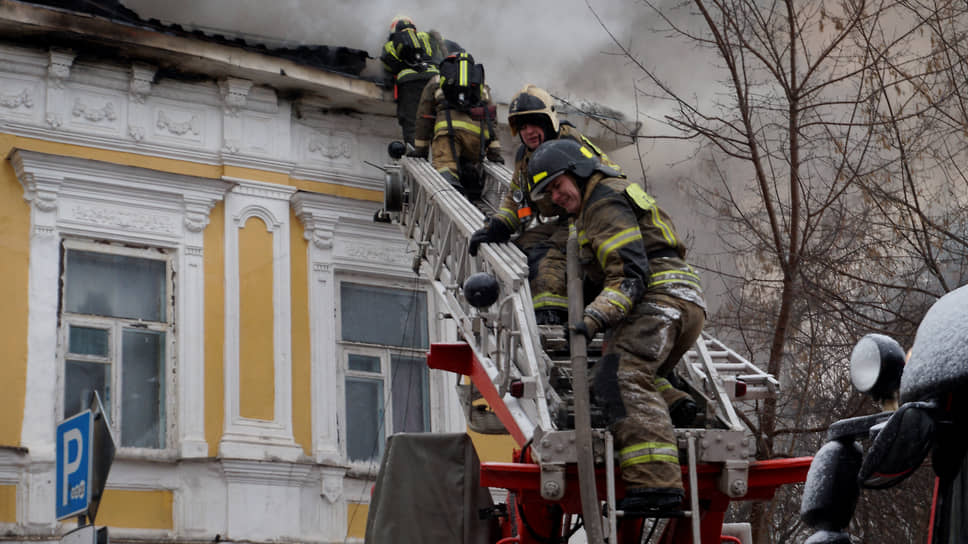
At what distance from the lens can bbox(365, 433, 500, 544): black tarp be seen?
22.7ft

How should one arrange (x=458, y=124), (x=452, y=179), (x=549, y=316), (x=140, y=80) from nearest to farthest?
(x=549, y=316), (x=452, y=179), (x=458, y=124), (x=140, y=80)

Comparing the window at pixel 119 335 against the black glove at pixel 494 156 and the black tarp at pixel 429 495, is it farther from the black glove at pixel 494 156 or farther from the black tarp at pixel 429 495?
the black tarp at pixel 429 495

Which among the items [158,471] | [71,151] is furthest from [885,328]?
[71,151]

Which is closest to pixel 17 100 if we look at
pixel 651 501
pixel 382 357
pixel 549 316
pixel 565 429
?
pixel 382 357

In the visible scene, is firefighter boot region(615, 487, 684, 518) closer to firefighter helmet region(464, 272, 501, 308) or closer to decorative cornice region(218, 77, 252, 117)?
firefighter helmet region(464, 272, 501, 308)

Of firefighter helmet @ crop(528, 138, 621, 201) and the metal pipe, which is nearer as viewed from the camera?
the metal pipe

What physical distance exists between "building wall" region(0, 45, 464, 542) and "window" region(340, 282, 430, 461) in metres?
0.14

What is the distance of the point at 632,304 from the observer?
6270 millimetres

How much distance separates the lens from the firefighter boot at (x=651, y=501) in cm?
584

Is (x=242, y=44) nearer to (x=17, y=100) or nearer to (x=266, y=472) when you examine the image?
(x=17, y=100)

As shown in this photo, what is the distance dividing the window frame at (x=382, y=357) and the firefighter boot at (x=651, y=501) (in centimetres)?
577

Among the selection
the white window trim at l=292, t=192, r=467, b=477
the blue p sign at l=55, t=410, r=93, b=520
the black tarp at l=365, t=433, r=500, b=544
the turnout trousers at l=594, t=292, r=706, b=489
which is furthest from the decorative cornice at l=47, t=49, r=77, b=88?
the turnout trousers at l=594, t=292, r=706, b=489

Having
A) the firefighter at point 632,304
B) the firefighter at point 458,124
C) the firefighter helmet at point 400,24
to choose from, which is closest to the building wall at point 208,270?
the firefighter helmet at point 400,24

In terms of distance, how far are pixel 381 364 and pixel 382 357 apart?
0.07 metres
